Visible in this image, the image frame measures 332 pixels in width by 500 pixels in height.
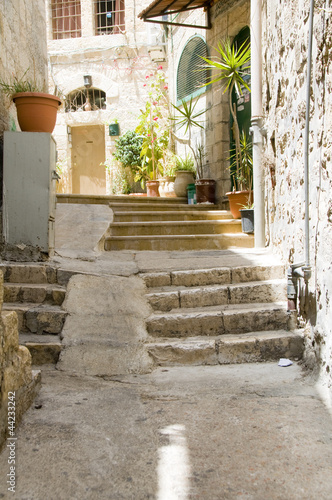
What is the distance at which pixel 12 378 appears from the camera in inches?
80.1

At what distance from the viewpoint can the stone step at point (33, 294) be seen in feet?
11.3

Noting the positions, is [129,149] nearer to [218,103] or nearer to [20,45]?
[218,103]

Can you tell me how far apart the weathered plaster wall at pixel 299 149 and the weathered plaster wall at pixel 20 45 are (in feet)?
8.20

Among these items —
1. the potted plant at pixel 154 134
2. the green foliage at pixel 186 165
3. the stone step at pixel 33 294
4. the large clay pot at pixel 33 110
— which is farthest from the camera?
the potted plant at pixel 154 134

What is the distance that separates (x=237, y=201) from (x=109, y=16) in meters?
6.79

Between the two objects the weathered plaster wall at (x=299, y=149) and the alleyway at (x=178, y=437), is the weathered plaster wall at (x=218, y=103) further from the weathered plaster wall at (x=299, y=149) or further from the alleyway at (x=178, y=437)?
the alleyway at (x=178, y=437)

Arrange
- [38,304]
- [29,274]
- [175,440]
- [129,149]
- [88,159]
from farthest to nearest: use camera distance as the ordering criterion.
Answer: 1. [88,159]
2. [129,149]
3. [29,274]
4. [38,304]
5. [175,440]

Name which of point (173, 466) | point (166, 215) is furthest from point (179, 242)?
point (173, 466)

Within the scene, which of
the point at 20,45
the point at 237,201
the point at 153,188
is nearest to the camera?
the point at 20,45

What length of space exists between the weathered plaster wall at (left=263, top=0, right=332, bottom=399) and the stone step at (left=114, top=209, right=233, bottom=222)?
5.75ft

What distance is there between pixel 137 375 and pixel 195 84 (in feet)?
21.0

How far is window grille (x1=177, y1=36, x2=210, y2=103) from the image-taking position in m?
7.75

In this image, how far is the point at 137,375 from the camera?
2.80 m

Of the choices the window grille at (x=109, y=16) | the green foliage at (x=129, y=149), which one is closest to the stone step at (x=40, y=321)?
the green foliage at (x=129, y=149)
